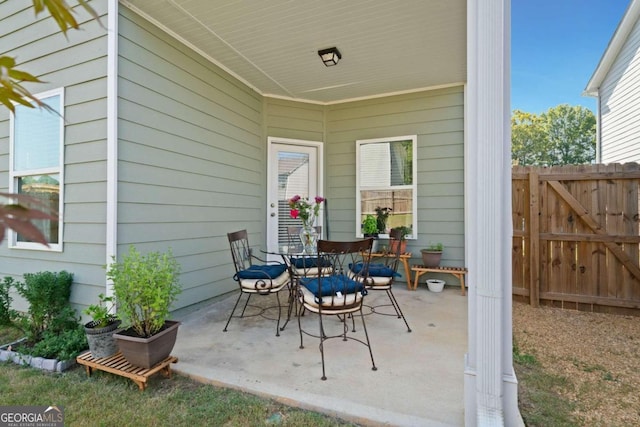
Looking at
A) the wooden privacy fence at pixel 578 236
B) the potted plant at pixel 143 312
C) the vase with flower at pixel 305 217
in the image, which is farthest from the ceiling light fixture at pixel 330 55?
the potted plant at pixel 143 312

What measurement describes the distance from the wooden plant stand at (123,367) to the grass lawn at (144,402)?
0.06 meters

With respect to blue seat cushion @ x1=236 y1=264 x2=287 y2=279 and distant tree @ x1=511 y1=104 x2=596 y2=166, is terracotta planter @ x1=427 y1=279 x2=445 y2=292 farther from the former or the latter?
distant tree @ x1=511 y1=104 x2=596 y2=166

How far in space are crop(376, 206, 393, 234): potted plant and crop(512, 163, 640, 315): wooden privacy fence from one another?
1.67m

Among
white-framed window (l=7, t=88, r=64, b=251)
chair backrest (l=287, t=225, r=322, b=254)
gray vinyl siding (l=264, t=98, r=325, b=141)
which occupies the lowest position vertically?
chair backrest (l=287, t=225, r=322, b=254)

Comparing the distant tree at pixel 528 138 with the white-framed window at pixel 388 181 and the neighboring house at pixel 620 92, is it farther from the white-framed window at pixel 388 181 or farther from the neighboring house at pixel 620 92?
the white-framed window at pixel 388 181

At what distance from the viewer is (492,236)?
1.48m

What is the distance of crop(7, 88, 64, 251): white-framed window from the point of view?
9.69ft

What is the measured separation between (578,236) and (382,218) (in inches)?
90.5

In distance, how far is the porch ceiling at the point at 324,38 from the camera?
2.80 metres

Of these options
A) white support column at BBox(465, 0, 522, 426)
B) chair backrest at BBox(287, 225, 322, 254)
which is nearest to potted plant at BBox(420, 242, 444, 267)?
chair backrest at BBox(287, 225, 322, 254)

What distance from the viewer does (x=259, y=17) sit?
116 inches

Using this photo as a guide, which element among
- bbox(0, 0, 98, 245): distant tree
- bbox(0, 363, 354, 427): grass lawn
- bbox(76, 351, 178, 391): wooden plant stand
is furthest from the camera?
bbox(76, 351, 178, 391): wooden plant stand

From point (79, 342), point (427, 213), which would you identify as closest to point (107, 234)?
point (79, 342)

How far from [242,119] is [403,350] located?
338cm
